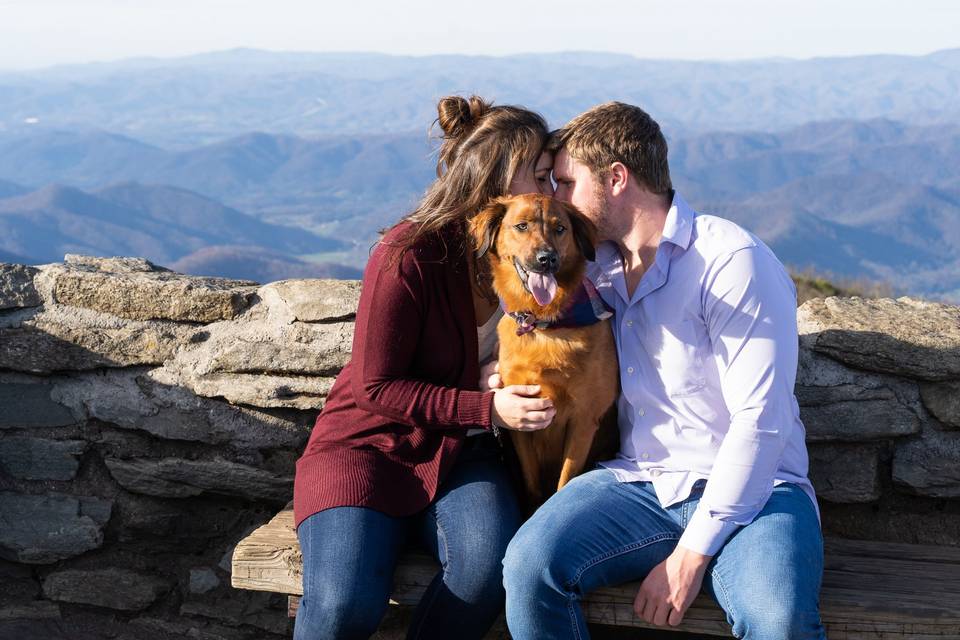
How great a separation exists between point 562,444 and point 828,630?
91 cm

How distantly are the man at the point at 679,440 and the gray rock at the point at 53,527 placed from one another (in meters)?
1.89

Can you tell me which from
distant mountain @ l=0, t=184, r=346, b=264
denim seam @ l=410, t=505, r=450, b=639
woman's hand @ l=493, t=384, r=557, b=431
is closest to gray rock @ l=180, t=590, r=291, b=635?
denim seam @ l=410, t=505, r=450, b=639

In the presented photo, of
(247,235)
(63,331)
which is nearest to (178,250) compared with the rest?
(247,235)

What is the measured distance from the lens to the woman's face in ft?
9.93

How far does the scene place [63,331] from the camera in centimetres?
354

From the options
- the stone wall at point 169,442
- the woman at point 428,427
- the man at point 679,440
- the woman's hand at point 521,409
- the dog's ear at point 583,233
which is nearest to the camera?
the man at point 679,440

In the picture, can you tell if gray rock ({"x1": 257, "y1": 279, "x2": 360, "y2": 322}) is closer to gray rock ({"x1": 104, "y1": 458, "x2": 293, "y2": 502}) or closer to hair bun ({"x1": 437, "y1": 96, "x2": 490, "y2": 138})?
gray rock ({"x1": 104, "y1": 458, "x2": 293, "y2": 502})

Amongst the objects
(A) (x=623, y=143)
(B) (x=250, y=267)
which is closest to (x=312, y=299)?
(A) (x=623, y=143)

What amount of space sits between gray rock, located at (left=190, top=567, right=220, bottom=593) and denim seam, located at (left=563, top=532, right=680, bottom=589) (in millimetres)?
1735

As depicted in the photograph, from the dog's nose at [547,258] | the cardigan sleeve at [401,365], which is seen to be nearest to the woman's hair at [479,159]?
the cardigan sleeve at [401,365]

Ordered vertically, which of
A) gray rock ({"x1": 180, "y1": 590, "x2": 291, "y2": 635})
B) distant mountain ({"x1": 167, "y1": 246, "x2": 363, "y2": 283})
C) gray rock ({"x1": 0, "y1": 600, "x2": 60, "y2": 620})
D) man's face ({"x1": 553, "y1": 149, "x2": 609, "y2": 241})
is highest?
man's face ({"x1": 553, "y1": 149, "x2": 609, "y2": 241})

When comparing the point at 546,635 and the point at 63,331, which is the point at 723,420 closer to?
the point at 546,635

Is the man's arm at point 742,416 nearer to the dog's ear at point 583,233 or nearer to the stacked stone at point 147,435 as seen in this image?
the dog's ear at point 583,233

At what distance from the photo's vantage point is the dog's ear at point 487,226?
2.90 meters
